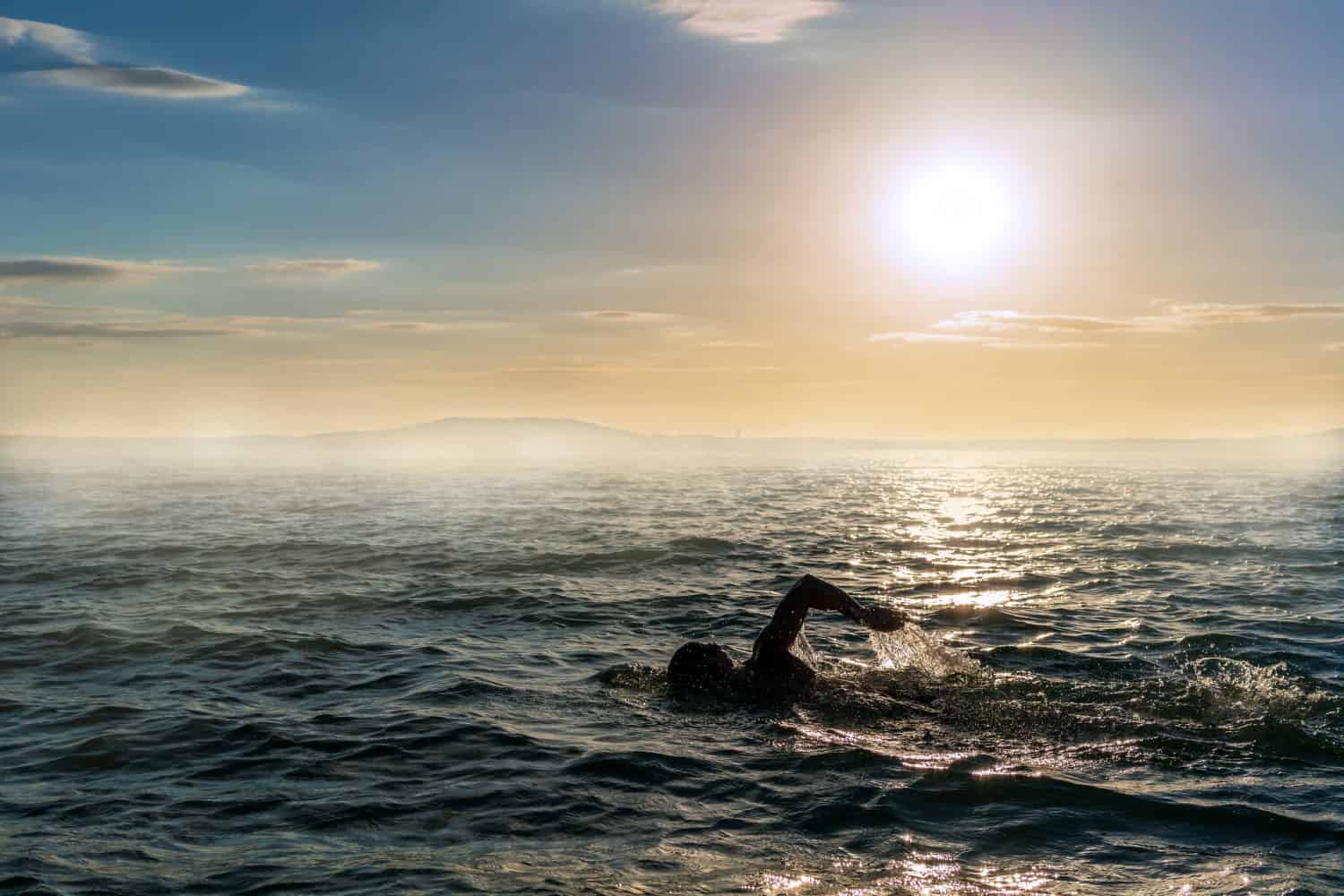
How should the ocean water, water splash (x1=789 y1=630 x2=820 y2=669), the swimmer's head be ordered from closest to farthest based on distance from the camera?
the ocean water
the swimmer's head
water splash (x1=789 y1=630 x2=820 y2=669)

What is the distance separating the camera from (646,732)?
12242 millimetres

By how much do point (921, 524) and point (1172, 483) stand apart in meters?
52.5

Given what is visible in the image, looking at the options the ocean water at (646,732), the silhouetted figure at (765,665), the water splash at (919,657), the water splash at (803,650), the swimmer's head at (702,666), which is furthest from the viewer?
the water splash at (919,657)

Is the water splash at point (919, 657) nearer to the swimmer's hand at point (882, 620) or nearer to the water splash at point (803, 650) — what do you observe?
the water splash at point (803, 650)

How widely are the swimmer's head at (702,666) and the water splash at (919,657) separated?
263 centimetres

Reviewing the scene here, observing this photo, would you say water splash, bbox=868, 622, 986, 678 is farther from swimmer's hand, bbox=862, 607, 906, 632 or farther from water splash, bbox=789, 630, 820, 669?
swimmer's hand, bbox=862, 607, 906, 632

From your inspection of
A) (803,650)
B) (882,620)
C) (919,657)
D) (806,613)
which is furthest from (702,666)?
(919,657)

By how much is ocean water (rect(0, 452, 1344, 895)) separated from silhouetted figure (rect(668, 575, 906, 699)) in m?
0.44

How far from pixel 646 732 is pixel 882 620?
3569 mm

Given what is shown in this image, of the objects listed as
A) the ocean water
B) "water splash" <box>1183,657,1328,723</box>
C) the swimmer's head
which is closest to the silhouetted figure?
the swimmer's head

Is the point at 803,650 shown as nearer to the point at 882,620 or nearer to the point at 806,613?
the point at 806,613

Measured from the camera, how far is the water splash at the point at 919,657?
14898 millimetres

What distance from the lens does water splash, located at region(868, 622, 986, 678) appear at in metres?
14.9

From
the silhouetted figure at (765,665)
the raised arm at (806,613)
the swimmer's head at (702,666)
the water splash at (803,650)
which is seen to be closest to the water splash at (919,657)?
the water splash at (803,650)
